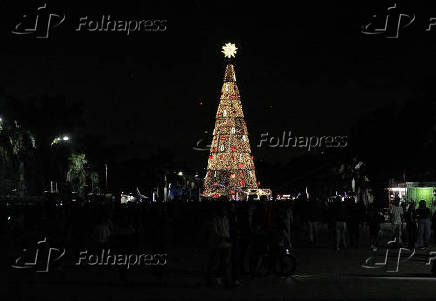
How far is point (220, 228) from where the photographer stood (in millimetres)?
14609

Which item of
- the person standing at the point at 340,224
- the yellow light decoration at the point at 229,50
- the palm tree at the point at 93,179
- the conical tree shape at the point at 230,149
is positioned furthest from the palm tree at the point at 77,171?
the person standing at the point at 340,224

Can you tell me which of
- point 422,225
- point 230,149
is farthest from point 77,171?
point 422,225

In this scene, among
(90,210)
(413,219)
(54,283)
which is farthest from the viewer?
(90,210)

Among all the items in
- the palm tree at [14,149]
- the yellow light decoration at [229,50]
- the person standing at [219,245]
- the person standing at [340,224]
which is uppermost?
the yellow light decoration at [229,50]

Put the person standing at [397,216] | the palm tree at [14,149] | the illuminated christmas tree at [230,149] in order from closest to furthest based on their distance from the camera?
the person standing at [397,216], the palm tree at [14,149], the illuminated christmas tree at [230,149]

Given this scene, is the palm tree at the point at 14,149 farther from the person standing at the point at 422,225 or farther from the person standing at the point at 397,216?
the person standing at the point at 422,225

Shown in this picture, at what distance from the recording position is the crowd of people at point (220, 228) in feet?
49.0

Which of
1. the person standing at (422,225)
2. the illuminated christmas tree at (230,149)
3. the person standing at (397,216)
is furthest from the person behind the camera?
the illuminated christmas tree at (230,149)

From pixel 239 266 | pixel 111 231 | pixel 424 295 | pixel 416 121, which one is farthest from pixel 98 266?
pixel 416 121

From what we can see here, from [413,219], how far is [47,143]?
5176 centimetres

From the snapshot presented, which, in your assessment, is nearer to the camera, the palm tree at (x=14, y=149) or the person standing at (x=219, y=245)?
the person standing at (x=219, y=245)

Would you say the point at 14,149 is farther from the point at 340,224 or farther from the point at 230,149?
the point at 340,224

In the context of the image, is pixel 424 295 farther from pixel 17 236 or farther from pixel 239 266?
pixel 17 236

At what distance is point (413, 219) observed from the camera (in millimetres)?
23625
